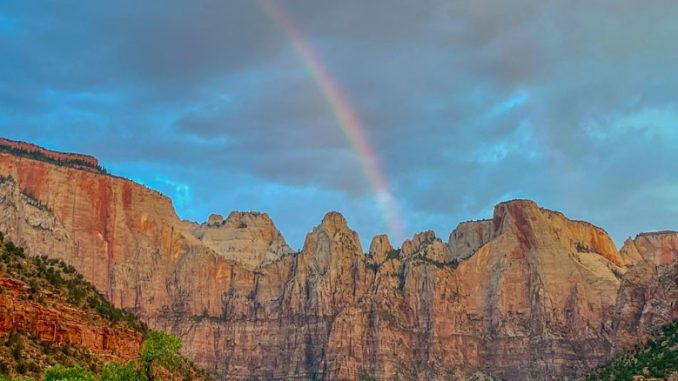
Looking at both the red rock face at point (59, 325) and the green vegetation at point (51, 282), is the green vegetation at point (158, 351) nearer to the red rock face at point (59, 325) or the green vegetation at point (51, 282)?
the red rock face at point (59, 325)

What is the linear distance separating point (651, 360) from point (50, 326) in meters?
96.0

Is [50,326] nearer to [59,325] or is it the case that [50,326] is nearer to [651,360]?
[59,325]

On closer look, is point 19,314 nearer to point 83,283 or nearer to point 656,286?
point 83,283

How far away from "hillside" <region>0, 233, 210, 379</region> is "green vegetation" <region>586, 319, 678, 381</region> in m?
68.9

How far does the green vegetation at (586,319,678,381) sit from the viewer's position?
13450 cm

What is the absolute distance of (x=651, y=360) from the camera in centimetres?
14550

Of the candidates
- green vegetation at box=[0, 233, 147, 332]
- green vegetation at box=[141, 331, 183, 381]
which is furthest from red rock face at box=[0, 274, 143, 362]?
green vegetation at box=[141, 331, 183, 381]

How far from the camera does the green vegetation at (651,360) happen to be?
134500mm

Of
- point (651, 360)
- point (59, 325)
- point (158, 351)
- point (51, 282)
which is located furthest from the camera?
point (651, 360)

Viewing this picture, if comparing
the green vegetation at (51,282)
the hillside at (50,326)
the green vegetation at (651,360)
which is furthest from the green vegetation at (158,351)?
the green vegetation at (651,360)

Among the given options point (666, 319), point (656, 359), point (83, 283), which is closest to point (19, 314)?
point (83, 283)

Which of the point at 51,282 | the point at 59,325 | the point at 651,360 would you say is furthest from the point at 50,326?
the point at 651,360

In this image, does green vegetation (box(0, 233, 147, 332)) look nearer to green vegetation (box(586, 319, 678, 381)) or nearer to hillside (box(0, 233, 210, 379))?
hillside (box(0, 233, 210, 379))

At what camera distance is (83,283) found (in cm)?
10788
